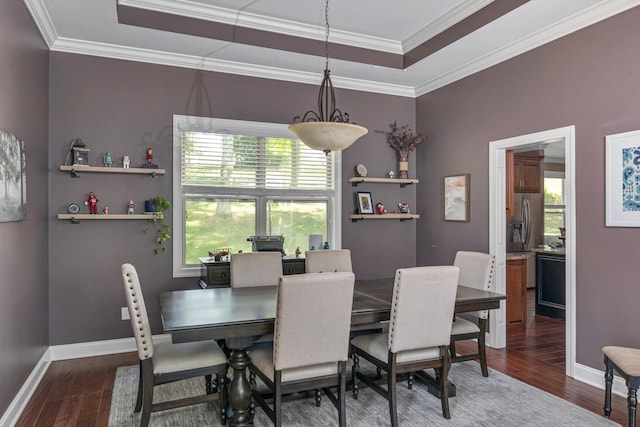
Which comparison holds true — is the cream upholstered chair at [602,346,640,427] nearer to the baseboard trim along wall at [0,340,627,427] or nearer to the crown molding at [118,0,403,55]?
the baseboard trim along wall at [0,340,627,427]

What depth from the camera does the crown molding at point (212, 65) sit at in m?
4.00

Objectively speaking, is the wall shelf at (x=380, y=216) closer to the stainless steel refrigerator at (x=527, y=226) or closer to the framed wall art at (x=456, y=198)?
the framed wall art at (x=456, y=198)

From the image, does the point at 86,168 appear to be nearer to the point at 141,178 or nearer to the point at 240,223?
the point at 141,178

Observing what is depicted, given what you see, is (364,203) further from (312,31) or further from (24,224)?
(24,224)

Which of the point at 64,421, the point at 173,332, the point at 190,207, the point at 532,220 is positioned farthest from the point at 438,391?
the point at 532,220

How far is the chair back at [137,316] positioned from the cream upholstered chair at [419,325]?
1.43 m

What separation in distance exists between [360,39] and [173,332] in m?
3.49

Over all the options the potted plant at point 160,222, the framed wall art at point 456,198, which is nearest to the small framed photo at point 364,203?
the framed wall art at point 456,198

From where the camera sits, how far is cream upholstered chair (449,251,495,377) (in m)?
3.37

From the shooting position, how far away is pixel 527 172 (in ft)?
24.4

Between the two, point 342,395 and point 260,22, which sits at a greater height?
point 260,22

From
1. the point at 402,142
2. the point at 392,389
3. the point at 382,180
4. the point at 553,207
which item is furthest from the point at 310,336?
the point at 553,207

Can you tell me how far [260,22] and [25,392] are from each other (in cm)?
357

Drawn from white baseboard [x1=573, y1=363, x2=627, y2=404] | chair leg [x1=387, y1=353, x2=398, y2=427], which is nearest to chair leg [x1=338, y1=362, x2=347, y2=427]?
chair leg [x1=387, y1=353, x2=398, y2=427]
